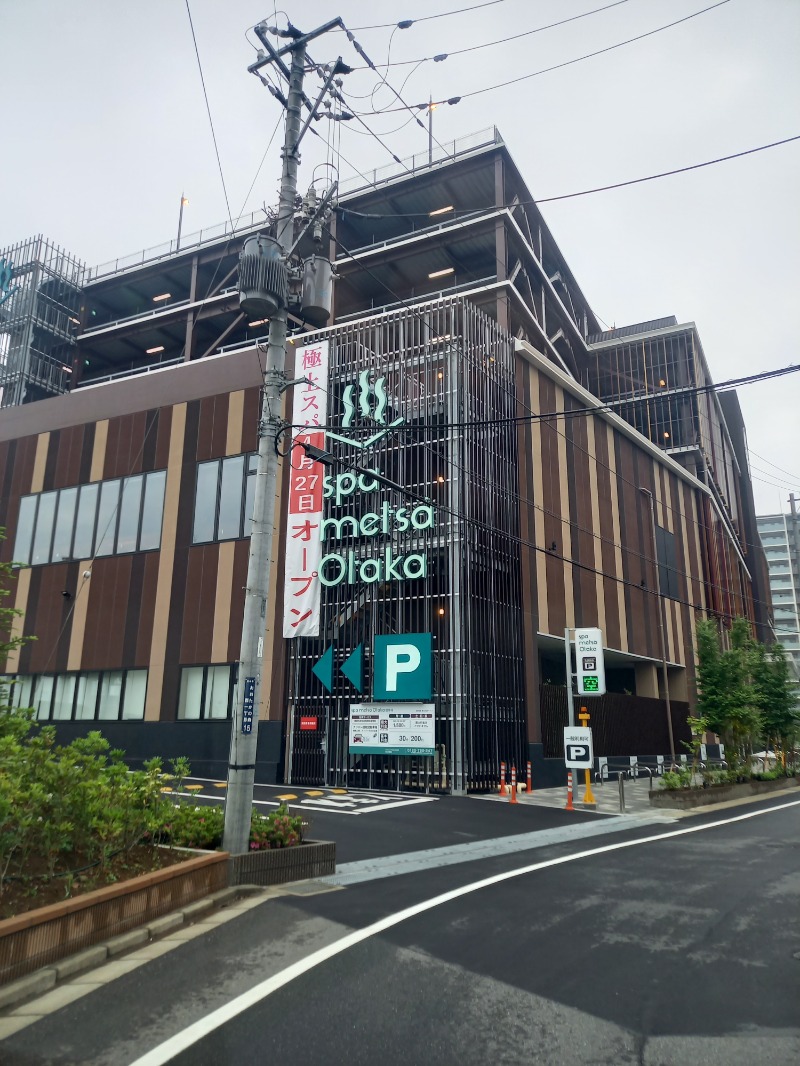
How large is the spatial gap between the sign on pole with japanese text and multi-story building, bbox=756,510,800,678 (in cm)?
14320

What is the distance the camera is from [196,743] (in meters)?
30.0

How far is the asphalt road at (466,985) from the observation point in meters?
5.67

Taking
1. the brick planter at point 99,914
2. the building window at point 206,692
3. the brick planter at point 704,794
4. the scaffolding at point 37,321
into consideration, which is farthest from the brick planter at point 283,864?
the scaffolding at point 37,321

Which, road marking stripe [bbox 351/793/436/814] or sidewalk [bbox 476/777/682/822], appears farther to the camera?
sidewalk [bbox 476/777/682/822]

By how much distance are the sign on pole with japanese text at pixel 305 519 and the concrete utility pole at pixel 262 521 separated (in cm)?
1394

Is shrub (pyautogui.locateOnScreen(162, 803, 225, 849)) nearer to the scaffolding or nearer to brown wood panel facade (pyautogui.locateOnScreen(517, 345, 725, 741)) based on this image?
brown wood panel facade (pyautogui.locateOnScreen(517, 345, 725, 741))

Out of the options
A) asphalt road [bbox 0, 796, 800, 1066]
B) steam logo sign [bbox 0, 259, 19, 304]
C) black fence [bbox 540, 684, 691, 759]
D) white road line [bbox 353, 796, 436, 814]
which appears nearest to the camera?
asphalt road [bbox 0, 796, 800, 1066]

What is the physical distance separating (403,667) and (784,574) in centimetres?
17288

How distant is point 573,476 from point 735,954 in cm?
2965

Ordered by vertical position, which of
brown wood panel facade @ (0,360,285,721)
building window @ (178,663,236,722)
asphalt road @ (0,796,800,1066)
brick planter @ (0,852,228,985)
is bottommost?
asphalt road @ (0,796,800,1066)

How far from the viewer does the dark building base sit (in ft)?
90.2

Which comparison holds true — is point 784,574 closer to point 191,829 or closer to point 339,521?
point 339,521

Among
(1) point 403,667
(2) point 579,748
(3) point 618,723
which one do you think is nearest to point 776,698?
(3) point 618,723

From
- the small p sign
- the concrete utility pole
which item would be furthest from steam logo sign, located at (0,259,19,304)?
the concrete utility pole
